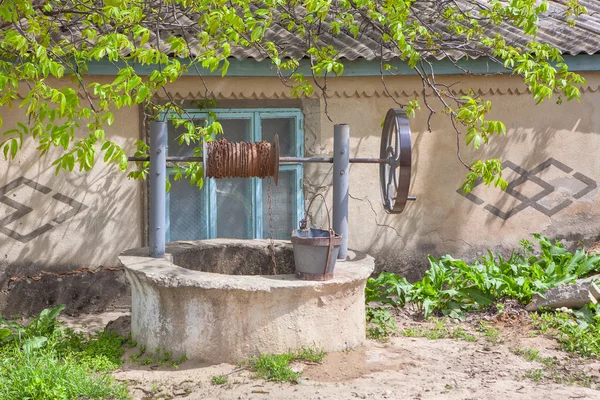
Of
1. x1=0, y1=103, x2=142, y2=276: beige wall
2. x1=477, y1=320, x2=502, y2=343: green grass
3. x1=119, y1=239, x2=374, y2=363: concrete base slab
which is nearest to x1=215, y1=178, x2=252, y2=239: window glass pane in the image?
x1=0, y1=103, x2=142, y2=276: beige wall

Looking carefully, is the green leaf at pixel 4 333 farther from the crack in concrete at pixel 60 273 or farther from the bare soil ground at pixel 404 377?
the crack in concrete at pixel 60 273

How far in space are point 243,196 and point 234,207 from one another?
147 millimetres

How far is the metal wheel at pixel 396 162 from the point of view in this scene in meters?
5.45

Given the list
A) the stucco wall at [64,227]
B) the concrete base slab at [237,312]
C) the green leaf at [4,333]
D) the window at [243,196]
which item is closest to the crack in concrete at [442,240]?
the window at [243,196]

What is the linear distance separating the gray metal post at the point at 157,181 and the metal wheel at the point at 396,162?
1693 millimetres

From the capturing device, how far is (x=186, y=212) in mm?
7801

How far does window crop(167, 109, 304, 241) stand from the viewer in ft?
25.4

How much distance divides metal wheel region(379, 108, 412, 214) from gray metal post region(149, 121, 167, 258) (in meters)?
1.69

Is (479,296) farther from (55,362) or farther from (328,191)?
(55,362)

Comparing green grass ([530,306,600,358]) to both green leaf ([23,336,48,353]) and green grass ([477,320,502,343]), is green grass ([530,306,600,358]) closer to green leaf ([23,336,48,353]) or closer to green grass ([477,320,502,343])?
green grass ([477,320,502,343])

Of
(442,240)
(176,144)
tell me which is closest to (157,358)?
(176,144)

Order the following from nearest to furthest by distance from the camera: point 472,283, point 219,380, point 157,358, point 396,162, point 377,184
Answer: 1. point 219,380
2. point 157,358
3. point 396,162
4. point 472,283
5. point 377,184

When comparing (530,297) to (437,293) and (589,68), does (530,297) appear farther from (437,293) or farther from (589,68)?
(589,68)

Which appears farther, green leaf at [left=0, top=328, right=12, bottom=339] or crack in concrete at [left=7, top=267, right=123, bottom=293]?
crack in concrete at [left=7, top=267, right=123, bottom=293]
